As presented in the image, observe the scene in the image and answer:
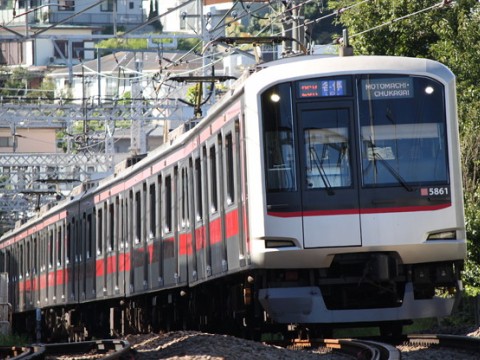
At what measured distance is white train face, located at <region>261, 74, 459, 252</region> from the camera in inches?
559

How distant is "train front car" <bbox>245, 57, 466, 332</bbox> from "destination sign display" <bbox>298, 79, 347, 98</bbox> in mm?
10

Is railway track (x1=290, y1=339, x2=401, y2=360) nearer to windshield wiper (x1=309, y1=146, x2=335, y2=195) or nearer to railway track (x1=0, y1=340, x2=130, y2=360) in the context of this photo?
windshield wiper (x1=309, y1=146, x2=335, y2=195)

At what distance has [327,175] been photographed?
1435 centimetres

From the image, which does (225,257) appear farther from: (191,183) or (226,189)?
(191,183)

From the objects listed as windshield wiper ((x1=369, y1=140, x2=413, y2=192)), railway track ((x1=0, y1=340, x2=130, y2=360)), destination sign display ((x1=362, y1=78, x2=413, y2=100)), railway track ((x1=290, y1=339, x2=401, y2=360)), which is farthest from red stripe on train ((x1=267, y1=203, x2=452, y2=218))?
railway track ((x1=0, y1=340, x2=130, y2=360))

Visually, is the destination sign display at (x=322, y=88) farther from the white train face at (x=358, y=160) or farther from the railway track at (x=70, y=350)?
the railway track at (x=70, y=350)

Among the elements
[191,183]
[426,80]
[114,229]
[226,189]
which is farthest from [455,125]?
[114,229]

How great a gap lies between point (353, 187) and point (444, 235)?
1012 mm

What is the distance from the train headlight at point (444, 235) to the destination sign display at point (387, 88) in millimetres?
1396

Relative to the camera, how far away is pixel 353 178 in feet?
46.8

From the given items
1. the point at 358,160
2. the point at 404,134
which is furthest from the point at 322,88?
the point at 404,134

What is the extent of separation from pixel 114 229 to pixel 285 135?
987cm

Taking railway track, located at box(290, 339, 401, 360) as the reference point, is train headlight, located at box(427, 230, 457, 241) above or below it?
above

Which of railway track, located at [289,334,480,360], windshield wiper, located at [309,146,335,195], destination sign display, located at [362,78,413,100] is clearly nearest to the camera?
railway track, located at [289,334,480,360]
